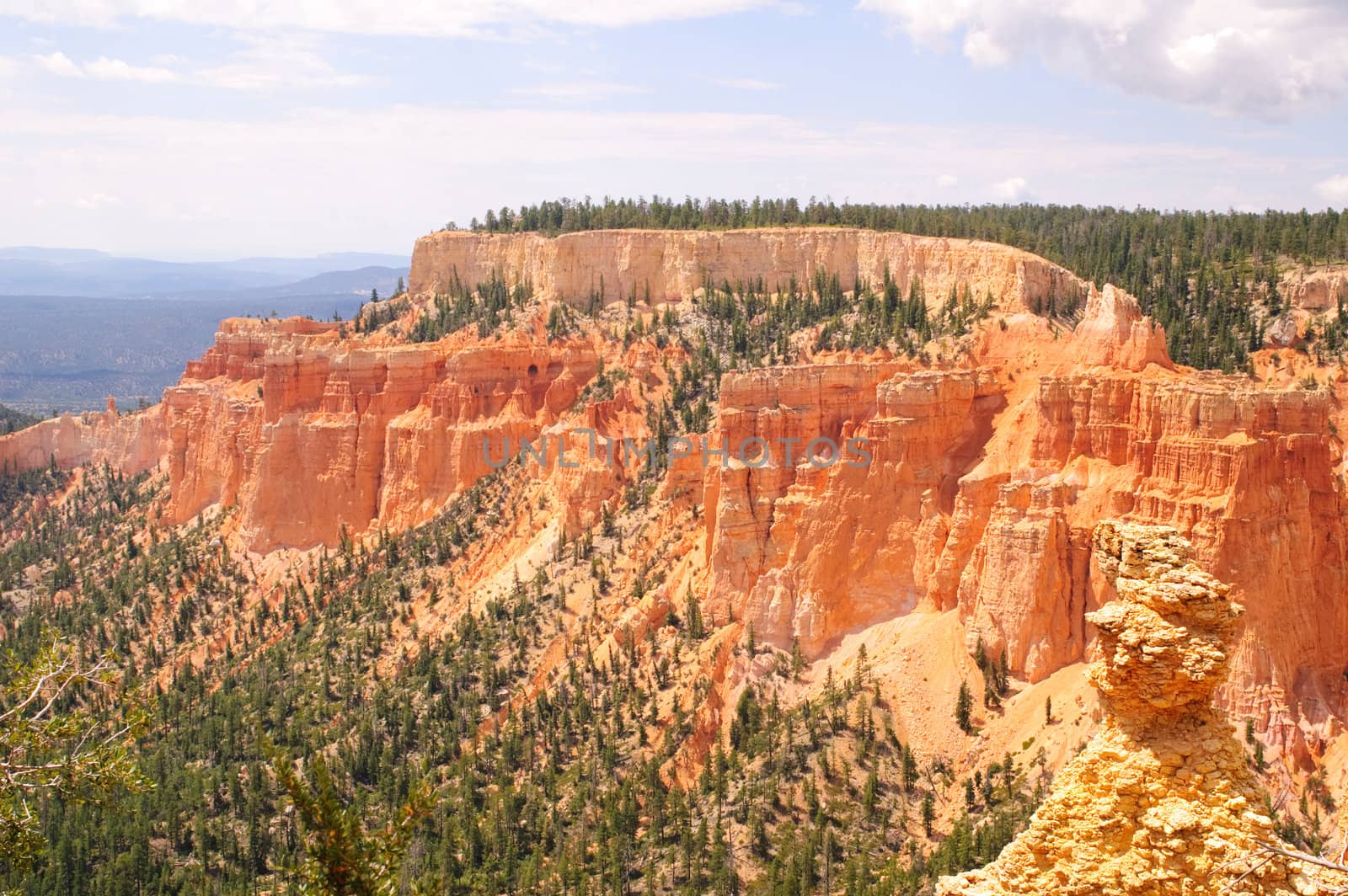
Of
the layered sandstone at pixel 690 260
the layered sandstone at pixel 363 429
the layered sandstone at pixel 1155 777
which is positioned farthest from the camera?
the layered sandstone at pixel 363 429

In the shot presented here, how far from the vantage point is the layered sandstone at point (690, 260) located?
80.9 meters

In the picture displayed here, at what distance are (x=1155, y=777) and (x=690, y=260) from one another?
268 feet

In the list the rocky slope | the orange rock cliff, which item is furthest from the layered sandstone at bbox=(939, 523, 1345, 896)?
the rocky slope

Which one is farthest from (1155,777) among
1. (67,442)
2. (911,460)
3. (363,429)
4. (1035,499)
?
(67,442)

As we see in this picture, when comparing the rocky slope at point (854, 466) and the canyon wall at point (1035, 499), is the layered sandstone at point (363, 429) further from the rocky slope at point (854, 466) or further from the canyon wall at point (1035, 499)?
the canyon wall at point (1035, 499)

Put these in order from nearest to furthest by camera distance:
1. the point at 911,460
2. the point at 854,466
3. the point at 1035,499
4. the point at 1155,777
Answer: the point at 1155,777, the point at 1035,499, the point at 911,460, the point at 854,466

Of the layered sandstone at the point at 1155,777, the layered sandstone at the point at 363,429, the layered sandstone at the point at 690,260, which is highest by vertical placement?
the layered sandstone at the point at 690,260

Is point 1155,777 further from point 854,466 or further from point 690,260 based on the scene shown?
point 690,260

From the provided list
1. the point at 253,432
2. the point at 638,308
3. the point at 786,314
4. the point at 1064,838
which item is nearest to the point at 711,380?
the point at 786,314

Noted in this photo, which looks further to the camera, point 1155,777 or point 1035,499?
point 1035,499

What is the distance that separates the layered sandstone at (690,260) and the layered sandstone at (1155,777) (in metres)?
57.1

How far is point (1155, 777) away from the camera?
18.9m

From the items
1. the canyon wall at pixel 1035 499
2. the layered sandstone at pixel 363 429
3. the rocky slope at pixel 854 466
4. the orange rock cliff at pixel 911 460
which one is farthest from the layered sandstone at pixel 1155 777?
the layered sandstone at pixel 363 429

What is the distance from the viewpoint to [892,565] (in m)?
56.8
